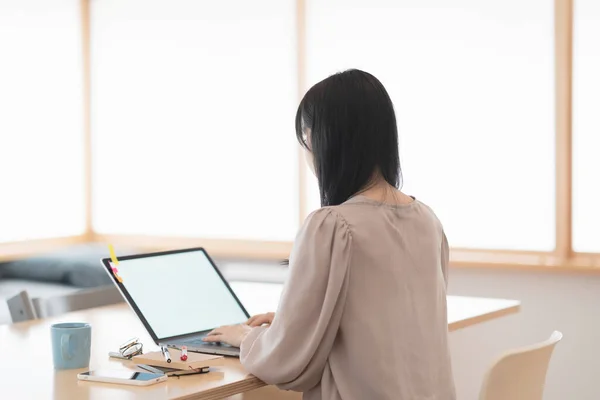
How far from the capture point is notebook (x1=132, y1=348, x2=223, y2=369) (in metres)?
1.75

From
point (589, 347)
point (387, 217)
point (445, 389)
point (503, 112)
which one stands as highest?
point (503, 112)

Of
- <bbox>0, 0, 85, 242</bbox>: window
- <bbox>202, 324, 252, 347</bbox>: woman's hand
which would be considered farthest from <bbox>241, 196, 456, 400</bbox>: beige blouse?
<bbox>0, 0, 85, 242</bbox>: window

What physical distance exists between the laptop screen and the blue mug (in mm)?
227

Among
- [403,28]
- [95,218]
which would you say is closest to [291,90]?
[403,28]

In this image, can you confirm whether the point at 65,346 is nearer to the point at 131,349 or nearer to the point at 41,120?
the point at 131,349

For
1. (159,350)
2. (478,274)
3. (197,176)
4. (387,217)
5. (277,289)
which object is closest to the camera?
(387,217)

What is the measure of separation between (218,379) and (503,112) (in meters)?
2.34

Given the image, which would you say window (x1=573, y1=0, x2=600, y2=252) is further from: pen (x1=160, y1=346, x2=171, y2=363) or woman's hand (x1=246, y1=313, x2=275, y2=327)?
pen (x1=160, y1=346, x2=171, y2=363)

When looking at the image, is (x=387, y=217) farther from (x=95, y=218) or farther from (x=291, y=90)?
(x=95, y=218)

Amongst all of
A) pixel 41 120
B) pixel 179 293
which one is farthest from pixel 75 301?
pixel 41 120

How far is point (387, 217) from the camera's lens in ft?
5.58

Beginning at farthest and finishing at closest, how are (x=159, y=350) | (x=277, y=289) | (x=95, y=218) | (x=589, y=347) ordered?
(x=95, y=218) → (x=589, y=347) → (x=277, y=289) → (x=159, y=350)

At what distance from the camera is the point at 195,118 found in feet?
14.9

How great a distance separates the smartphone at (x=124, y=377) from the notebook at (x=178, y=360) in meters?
0.06
